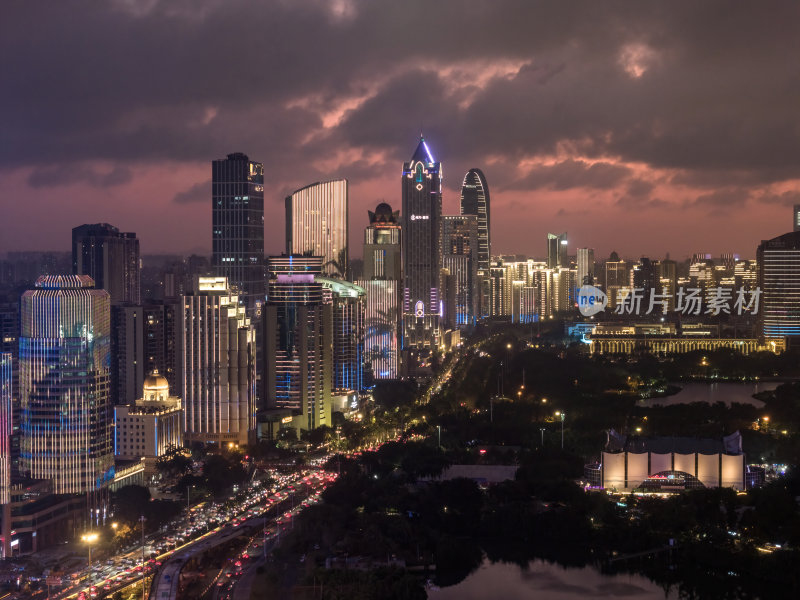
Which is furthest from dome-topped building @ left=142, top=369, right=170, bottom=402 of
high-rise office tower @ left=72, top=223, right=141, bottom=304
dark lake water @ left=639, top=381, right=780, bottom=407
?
dark lake water @ left=639, top=381, right=780, bottom=407

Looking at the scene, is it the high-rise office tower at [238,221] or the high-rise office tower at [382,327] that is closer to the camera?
the high-rise office tower at [382,327]

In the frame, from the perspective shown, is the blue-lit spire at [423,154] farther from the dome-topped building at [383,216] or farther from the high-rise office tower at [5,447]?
the high-rise office tower at [5,447]

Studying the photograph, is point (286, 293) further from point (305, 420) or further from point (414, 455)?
point (414, 455)

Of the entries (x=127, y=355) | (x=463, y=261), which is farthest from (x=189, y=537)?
(x=463, y=261)

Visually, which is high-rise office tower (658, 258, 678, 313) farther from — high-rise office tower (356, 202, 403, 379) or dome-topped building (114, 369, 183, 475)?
dome-topped building (114, 369, 183, 475)

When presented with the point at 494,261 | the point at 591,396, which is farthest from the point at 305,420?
the point at 494,261

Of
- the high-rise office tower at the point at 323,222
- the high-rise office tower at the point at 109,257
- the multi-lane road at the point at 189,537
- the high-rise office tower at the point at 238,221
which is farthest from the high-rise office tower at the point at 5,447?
the high-rise office tower at the point at 323,222
